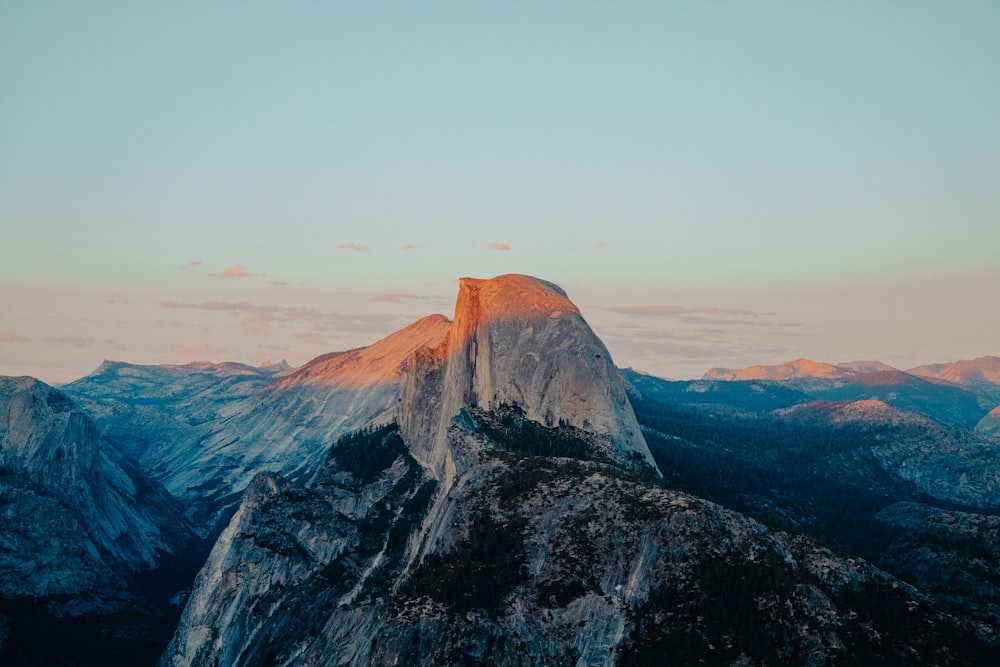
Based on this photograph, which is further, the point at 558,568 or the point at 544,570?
the point at 544,570

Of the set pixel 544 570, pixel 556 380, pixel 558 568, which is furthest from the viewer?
pixel 556 380

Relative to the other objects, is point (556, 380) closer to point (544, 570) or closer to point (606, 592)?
point (544, 570)

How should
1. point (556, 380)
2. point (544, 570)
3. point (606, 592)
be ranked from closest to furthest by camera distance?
point (606, 592)
point (544, 570)
point (556, 380)

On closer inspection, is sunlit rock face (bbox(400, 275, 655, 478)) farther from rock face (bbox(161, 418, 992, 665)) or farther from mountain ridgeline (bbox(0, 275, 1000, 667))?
rock face (bbox(161, 418, 992, 665))

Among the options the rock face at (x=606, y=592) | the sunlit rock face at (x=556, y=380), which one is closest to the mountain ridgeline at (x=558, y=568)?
the rock face at (x=606, y=592)

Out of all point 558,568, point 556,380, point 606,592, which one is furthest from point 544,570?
point 556,380

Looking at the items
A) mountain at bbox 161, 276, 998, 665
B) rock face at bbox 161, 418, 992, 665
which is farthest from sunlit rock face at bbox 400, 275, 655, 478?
rock face at bbox 161, 418, 992, 665

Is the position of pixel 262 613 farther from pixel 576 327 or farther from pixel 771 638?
pixel 771 638

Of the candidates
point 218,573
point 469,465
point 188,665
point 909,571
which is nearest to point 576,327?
point 469,465

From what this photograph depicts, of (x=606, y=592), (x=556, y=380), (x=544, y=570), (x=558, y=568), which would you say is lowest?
(x=606, y=592)
